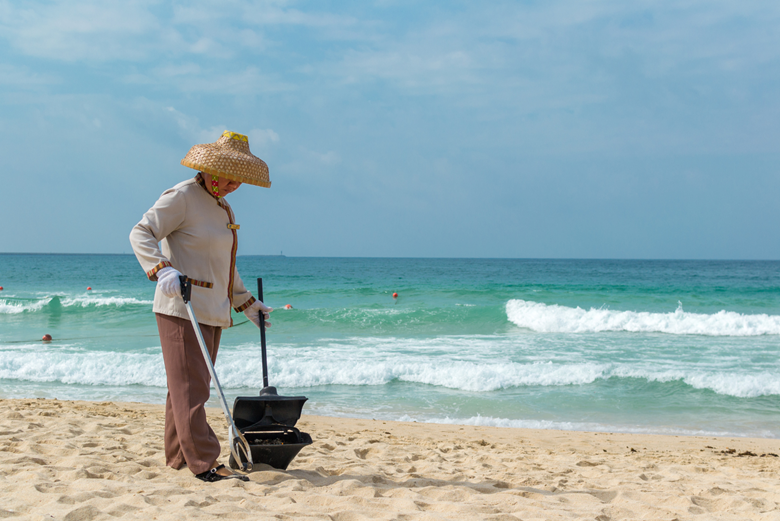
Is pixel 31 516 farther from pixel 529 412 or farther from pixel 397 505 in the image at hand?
pixel 529 412

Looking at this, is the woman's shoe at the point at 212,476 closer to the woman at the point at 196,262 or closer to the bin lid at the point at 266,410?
the woman at the point at 196,262

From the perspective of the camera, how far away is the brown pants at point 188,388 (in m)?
2.85

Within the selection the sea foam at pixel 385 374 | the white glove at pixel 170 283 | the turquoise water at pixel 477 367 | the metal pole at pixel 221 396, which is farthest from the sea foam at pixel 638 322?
the white glove at pixel 170 283

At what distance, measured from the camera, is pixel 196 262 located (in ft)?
9.68

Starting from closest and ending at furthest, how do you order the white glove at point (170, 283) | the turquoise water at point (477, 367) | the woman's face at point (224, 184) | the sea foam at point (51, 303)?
the white glove at point (170, 283) < the woman's face at point (224, 184) < the turquoise water at point (477, 367) < the sea foam at point (51, 303)

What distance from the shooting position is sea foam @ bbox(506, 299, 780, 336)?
1426 cm

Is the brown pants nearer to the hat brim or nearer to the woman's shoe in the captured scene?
the woman's shoe

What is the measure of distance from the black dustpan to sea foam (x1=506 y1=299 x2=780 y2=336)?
1197 cm

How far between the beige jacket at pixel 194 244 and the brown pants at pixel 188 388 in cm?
10

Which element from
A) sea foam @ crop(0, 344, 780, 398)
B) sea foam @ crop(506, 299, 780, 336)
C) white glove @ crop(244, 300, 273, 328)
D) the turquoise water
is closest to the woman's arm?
white glove @ crop(244, 300, 273, 328)

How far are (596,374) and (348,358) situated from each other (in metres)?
3.83

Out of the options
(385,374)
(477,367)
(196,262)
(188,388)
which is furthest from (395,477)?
(477,367)

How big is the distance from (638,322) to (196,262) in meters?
14.4

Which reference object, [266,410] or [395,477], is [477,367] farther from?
[266,410]
